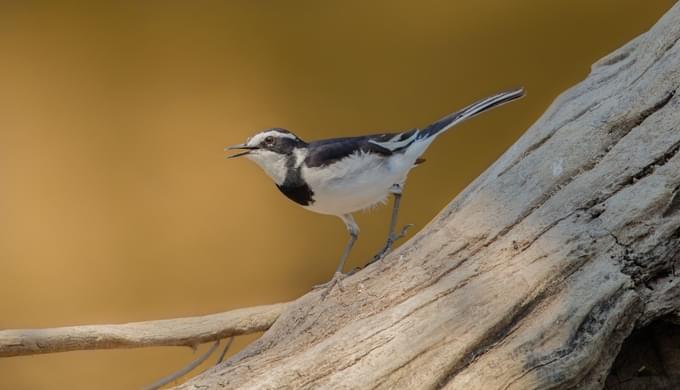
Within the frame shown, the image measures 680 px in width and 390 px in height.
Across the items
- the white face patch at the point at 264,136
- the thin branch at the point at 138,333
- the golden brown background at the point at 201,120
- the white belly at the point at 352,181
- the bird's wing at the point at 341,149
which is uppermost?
the golden brown background at the point at 201,120

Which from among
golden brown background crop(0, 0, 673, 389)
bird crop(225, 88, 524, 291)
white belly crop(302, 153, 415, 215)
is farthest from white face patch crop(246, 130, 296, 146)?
golden brown background crop(0, 0, 673, 389)

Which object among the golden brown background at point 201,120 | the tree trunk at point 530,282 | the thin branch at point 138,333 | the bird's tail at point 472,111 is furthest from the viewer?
the golden brown background at point 201,120

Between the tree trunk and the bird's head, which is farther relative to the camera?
the bird's head

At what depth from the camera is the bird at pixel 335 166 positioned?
1.90m

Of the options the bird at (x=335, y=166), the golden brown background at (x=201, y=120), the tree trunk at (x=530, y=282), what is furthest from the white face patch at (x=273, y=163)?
the golden brown background at (x=201, y=120)

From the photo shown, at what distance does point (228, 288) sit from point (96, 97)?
75cm

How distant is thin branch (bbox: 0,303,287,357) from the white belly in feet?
1.10

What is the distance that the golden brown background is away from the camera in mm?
2412

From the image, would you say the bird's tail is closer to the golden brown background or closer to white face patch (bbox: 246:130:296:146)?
white face patch (bbox: 246:130:296:146)

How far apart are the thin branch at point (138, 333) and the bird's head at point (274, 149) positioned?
0.38 metres

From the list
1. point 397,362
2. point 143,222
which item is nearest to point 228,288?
point 143,222

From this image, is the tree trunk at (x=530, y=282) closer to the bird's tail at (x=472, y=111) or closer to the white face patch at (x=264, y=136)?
the bird's tail at (x=472, y=111)

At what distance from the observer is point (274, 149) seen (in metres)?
1.95

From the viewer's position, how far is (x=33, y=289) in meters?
2.48
